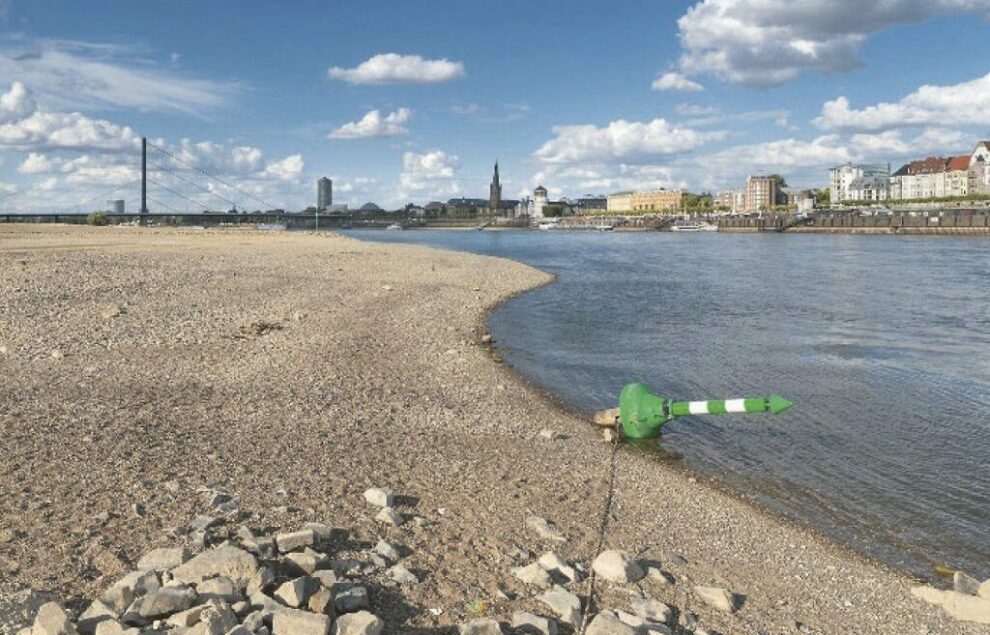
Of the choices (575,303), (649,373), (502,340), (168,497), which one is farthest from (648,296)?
(168,497)

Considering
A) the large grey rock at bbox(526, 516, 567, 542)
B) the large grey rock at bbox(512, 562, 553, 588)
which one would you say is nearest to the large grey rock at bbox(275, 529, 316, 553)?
the large grey rock at bbox(512, 562, 553, 588)

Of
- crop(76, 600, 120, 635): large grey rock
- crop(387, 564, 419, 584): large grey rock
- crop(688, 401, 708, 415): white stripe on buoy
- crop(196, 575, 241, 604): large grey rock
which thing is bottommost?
crop(387, 564, 419, 584): large grey rock

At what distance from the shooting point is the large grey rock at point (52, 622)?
472 cm

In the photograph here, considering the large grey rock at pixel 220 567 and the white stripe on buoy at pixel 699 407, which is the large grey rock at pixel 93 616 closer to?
the large grey rock at pixel 220 567

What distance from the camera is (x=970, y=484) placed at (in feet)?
35.7

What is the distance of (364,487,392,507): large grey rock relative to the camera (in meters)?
8.04

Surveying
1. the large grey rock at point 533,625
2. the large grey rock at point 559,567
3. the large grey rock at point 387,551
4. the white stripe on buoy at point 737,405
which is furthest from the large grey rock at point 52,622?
the white stripe on buoy at point 737,405

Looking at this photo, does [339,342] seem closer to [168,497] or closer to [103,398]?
[103,398]

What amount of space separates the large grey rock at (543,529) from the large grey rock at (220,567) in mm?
3183

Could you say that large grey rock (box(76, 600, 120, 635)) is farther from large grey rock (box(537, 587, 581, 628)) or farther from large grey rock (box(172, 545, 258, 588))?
large grey rock (box(537, 587, 581, 628))

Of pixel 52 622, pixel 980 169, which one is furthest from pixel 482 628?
pixel 980 169

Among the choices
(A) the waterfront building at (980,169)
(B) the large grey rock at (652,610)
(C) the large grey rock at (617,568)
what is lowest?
(B) the large grey rock at (652,610)

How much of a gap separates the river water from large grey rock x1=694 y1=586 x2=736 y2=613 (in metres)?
2.92

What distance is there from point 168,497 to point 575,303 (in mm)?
28326
